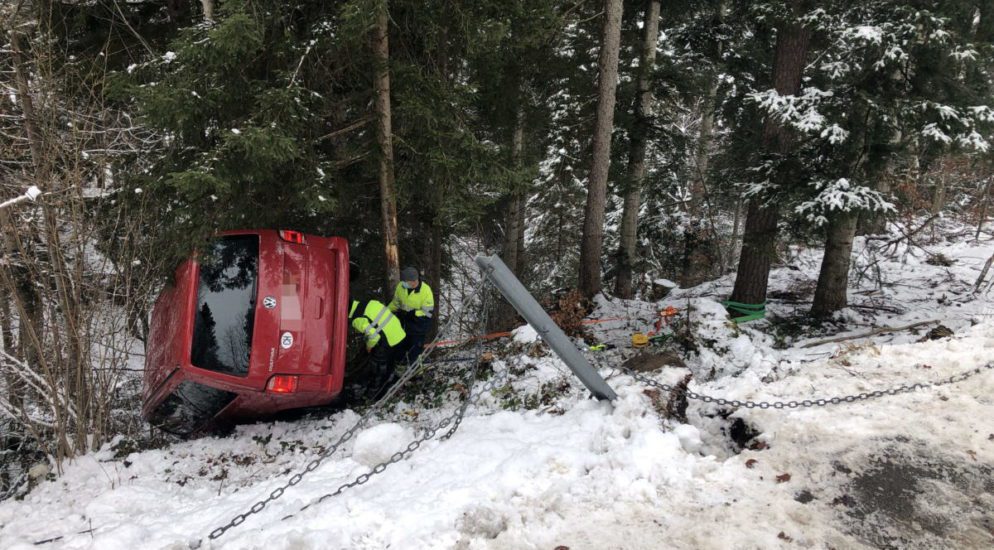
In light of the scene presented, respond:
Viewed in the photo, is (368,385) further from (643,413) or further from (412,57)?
(412,57)

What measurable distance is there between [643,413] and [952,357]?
3666 millimetres

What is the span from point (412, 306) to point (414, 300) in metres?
0.09

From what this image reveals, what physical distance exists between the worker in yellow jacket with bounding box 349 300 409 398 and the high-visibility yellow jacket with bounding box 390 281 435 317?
0.98 ft

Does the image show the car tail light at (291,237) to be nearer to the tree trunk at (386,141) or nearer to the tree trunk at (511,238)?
the tree trunk at (386,141)

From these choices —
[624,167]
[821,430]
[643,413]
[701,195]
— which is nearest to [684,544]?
[643,413]

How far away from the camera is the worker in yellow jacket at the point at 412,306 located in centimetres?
683

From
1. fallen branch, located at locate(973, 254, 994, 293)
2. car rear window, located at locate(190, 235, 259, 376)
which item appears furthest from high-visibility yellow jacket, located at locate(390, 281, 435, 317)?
fallen branch, located at locate(973, 254, 994, 293)

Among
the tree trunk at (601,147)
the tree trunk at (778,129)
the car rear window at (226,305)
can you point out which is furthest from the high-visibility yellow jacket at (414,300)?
the tree trunk at (778,129)

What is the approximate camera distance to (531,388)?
5730 mm

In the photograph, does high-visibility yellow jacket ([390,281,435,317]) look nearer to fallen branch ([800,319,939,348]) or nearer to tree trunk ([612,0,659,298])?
fallen branch ([800,319,939,348])

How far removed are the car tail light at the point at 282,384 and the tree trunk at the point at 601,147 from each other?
583 cm

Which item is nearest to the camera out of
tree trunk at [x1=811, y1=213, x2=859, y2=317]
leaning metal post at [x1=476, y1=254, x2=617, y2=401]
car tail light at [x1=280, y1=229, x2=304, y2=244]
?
leaning metal post at [x1=476, y1=254, x2=617, y2=401]

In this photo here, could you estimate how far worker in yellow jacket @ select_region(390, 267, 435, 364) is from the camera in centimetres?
683

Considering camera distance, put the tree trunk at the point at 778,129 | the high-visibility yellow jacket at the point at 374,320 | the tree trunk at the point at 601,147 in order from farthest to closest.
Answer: the tree trunk at the point at 601,147 → the tree trunk at the point at 778,129 → the high-visibility yellow jacket at the point at 374,320
